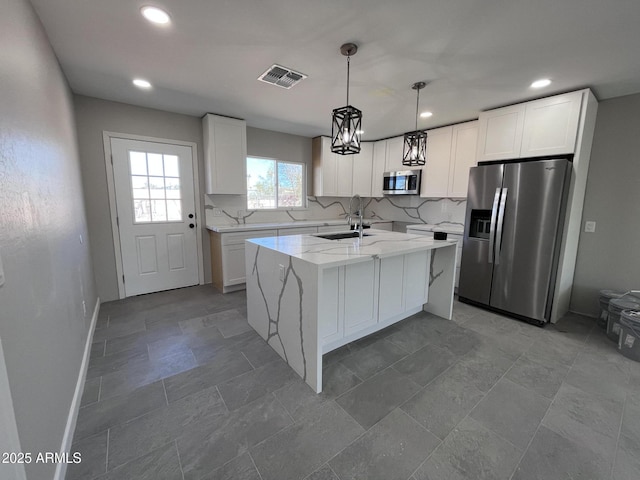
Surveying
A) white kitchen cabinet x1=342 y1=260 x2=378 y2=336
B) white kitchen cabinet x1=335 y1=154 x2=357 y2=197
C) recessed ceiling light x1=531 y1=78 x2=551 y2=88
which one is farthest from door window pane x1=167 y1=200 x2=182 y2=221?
recessed ceiling light x1=531 y1=78 x2=551 y2=88

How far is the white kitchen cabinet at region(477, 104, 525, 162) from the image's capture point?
299 centimetres

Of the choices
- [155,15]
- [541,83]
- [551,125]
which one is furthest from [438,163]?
[155,15]

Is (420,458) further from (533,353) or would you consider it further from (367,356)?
(533,353)

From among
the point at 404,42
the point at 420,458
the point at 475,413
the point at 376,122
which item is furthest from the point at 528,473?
the point at 376,122

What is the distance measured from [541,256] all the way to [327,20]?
2.92 metres

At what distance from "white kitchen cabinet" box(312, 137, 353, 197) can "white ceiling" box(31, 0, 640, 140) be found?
5.33 feet

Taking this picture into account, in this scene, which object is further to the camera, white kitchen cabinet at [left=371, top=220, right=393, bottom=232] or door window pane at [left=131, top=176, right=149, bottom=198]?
white kitchen cabinet at [left=371, top=220, right=393, bottom=232]

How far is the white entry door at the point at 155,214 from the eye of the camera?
337 centimetres

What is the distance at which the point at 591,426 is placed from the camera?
1.56 metres

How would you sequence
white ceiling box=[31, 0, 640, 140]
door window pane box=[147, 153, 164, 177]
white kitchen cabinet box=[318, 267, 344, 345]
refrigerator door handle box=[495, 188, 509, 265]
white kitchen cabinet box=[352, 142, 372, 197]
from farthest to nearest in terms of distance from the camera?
white kitchen cabinet box=[352, 142, 372, 197]
door window pane box=[147, 153, 164, 177]
refrigerator door handle box=[495, 188, 509, 265]
white kitchen cabinet box=[318, 267, 344, 345]
white ceiling box=[31, 0, 640, 140]

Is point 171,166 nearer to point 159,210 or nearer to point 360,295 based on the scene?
point 159,210

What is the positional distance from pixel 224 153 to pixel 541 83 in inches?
144

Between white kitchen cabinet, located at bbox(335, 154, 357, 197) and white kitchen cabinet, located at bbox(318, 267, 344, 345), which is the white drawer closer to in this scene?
white kitchen cabinet, located at bbox(335, 154, 357, 197)

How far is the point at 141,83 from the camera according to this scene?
2670mm
